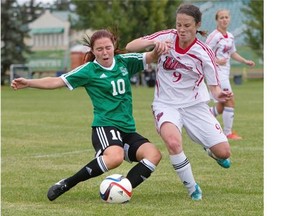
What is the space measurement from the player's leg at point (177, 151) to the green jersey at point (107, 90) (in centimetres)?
32

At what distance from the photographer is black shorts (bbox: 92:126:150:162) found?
685 cm

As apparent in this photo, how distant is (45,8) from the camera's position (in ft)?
279

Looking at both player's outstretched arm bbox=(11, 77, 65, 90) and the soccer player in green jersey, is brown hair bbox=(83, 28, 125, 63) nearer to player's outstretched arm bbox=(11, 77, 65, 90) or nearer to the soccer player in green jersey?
the soccer player in green jersey

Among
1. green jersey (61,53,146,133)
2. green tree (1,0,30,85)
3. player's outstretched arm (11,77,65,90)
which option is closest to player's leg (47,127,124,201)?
green jersey (61,53,146,133)

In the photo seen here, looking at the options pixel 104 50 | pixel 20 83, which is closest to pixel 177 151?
pixel 104 50

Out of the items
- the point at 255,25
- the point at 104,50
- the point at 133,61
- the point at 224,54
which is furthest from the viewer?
the point at 255,25

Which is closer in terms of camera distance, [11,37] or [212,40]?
[212,40]

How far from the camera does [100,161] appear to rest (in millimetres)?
6738

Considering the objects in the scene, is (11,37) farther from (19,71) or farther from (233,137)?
(233,137)

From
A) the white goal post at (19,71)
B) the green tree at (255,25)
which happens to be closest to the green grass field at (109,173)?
the white goal post at (19,71)

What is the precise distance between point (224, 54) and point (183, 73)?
639 cm

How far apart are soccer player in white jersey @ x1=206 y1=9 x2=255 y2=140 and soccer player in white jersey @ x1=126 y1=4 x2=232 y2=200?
5507 mm

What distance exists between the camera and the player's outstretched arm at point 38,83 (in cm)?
669
